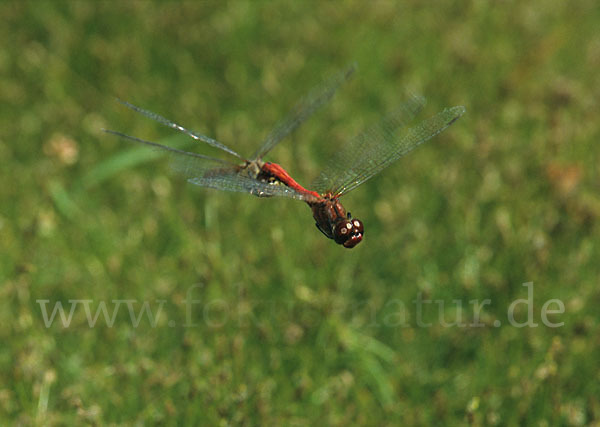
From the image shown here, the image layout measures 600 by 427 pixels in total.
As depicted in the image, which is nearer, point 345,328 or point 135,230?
point 345,328

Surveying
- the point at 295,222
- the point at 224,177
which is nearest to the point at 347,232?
the point at 224,177

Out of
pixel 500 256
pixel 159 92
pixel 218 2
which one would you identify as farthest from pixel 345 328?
pixel 218 2

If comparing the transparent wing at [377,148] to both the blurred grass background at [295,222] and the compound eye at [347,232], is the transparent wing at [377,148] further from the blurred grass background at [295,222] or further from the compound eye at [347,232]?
the blurred grass background at [295,222]

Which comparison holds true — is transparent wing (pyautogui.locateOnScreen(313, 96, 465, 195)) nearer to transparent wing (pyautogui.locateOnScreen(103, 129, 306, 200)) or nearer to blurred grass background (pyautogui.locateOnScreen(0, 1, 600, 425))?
transparent wing (pyautogui.locateOnScreen(103, 129, 306, 200))

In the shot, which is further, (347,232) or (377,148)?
(377,148)

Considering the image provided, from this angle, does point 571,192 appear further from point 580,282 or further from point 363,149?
point 363,149

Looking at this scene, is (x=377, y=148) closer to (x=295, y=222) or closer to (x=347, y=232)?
(x=347, y=232)

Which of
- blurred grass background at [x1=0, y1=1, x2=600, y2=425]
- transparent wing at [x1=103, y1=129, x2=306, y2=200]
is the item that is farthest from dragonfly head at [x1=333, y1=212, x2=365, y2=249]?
blurred grass background at [x1=0, y1=1, x2=600, y2=425]
